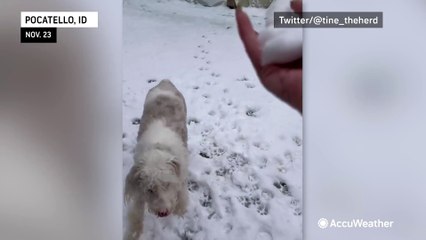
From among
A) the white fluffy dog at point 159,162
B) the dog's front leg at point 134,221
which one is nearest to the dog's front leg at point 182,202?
the white fluffy dog at point 159,162

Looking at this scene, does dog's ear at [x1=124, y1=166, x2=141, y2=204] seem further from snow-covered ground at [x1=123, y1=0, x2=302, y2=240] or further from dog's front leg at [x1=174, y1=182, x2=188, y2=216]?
dog's front leg at [x1=174, y1=182, x2=188, y2=216]

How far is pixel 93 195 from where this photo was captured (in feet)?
6.08

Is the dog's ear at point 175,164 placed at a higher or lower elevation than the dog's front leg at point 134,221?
higher

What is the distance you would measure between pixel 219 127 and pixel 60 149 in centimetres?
58

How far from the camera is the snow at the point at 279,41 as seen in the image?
1854mm

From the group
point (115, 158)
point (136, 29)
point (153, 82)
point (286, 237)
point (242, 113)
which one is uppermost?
point (136, 29)

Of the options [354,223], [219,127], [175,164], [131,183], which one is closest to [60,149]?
[131,183]

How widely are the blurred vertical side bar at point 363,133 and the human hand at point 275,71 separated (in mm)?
39

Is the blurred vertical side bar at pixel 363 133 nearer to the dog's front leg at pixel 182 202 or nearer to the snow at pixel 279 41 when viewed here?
the snow at pixel 279 41

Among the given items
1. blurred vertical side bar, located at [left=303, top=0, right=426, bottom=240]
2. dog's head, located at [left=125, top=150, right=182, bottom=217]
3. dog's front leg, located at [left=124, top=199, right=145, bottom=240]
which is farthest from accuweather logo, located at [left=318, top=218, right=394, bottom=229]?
dog's front leg, located at [left=124, top=199, right=145, bottom=240]

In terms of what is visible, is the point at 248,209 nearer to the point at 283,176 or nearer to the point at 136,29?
the point at 283,176

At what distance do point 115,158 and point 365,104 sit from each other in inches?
36.1

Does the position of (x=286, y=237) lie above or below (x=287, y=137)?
below

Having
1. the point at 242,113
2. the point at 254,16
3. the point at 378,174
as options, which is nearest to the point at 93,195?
Answer: the point at 242,113
